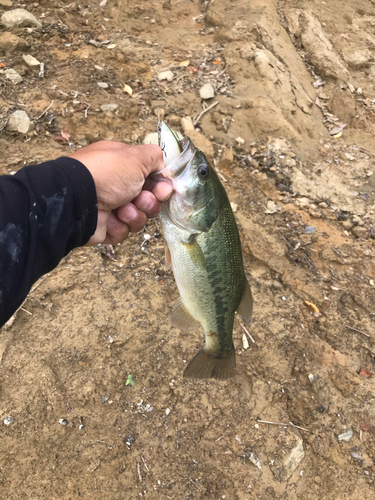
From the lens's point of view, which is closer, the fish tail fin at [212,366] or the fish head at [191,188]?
the fish head at [191,188]

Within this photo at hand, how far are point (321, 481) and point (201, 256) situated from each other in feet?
7.38

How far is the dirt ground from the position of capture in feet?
8.93

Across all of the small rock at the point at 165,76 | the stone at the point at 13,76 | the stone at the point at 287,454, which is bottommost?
the stone at the point at 287,454

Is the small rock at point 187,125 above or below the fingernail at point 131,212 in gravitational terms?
below

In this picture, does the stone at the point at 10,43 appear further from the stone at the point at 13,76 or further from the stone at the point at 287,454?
the stone at the point at 287,454

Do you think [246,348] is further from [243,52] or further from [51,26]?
[51,26]

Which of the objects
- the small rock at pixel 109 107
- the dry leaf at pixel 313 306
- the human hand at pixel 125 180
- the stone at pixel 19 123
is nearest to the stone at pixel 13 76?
the stone at pixel 19 123

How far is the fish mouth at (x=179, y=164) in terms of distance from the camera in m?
2.11

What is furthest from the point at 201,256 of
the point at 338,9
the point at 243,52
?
the point at 338,9

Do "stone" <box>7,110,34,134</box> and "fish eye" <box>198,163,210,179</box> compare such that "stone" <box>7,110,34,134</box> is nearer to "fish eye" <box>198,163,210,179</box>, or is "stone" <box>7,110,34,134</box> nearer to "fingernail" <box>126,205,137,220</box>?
"fingernail" <box>126,205,137,220</box>

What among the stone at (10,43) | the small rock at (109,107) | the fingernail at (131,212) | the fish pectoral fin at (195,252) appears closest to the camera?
the fish pectoral fin at (195,252)

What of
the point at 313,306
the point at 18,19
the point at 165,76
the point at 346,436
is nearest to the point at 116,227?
the point at 313,306

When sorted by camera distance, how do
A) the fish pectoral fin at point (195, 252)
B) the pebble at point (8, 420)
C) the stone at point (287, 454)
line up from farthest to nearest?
the stone at point (287, 454)
the pebble at point (8, 420)
the fish pectoral fin at point (195, 252)

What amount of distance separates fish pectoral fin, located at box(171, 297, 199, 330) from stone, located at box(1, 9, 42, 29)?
5514mm
